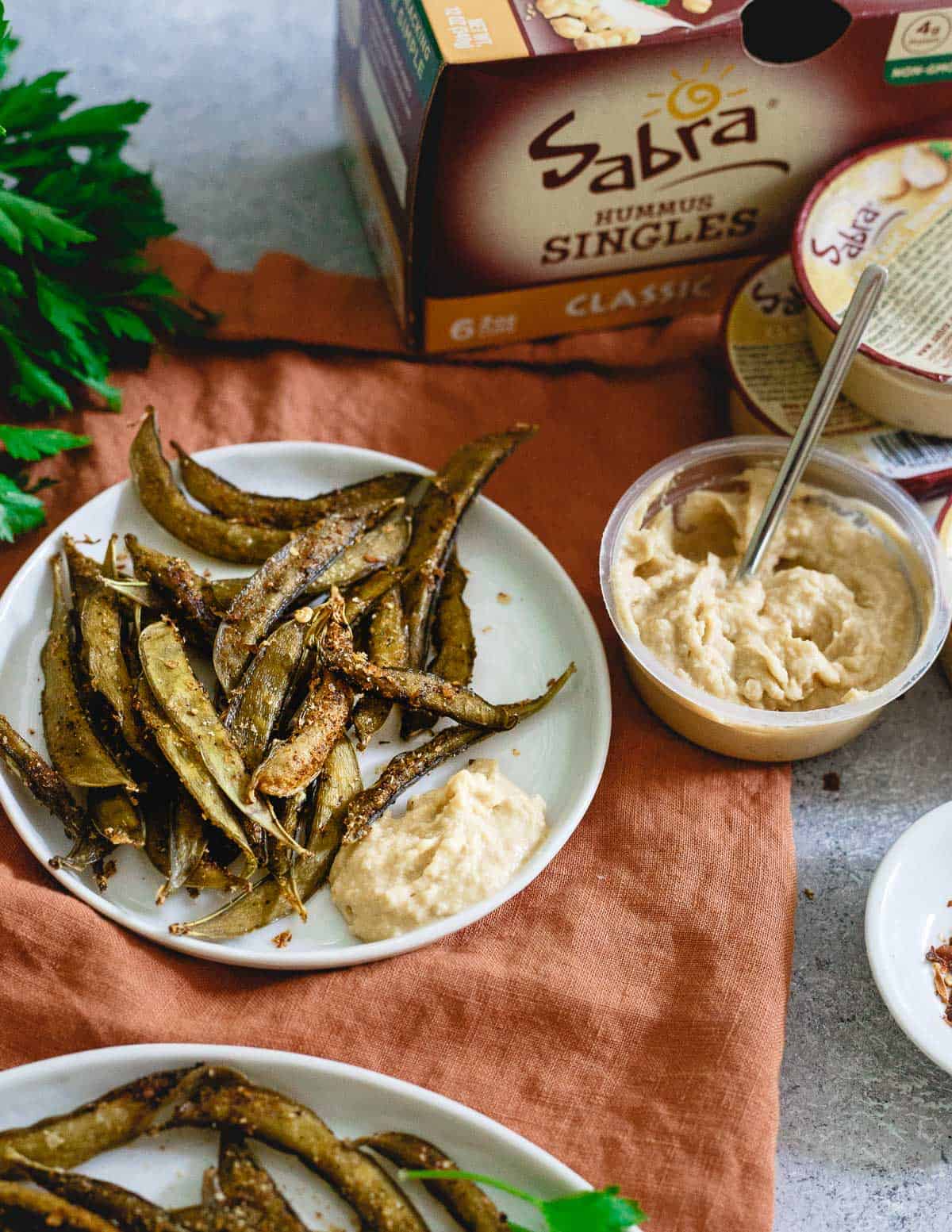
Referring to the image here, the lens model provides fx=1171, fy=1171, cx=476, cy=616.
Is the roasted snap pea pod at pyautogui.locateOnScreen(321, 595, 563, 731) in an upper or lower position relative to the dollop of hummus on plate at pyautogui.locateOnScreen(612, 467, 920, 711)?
upper

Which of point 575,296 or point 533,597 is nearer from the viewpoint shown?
point 533,597

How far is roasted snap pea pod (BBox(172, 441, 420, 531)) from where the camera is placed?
250cm

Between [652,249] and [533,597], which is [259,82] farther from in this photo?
[533,597]

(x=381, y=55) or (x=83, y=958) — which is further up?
(x=381, y=55)

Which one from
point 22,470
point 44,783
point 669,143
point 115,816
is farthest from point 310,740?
point 669,143

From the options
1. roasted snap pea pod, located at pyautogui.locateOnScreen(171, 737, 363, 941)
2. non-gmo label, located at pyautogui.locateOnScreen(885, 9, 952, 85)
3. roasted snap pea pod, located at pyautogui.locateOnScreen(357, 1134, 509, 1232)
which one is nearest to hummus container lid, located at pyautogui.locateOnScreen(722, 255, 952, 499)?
non-gmo label, located at pyautogui.locateOnScreen(885, 9, 952, 85)

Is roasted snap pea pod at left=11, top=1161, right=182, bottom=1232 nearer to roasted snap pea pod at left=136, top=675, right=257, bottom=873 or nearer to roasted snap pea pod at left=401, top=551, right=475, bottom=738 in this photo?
roasted snap pea pod at left=136, top=675, right=257, bottom=873

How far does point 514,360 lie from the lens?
293 cm

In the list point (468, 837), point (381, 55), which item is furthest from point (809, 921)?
point (381, 55)

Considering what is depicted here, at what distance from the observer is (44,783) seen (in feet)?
6.80

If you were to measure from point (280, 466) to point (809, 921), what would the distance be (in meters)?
1.47

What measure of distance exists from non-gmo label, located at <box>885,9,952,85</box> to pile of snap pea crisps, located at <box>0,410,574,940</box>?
1.24 m

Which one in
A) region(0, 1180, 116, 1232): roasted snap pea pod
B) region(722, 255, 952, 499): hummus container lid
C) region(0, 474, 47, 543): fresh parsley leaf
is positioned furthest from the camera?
region(722, 255, 952, 499): hummus container lid

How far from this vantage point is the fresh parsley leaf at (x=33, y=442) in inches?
99.1
